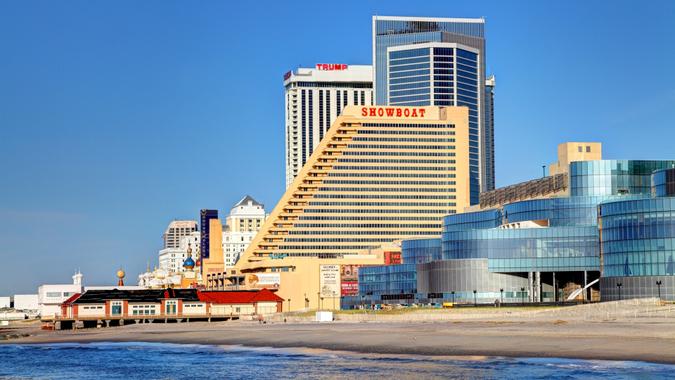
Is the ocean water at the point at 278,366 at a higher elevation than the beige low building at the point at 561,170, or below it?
below

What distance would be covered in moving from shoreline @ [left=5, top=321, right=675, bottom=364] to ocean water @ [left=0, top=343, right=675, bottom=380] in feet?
9.86


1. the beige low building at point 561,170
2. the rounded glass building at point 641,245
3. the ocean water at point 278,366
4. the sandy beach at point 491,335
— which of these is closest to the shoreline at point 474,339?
the sandy beach at point 491,335

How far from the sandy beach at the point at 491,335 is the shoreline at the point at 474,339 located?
8 cm

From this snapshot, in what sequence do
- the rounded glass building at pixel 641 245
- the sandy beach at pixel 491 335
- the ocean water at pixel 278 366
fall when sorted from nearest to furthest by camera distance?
the ocean water at pixel 278 366, the sandy beach at pixel 491 335, the rounded glass building at pixel 641 245

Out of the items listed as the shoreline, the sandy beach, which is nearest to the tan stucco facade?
the sandy beach

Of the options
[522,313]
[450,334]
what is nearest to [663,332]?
[450,334]

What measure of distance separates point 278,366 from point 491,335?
79.8 ft

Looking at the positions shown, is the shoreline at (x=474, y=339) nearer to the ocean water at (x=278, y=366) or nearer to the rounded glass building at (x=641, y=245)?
the ocean water at (x=278, y=366)

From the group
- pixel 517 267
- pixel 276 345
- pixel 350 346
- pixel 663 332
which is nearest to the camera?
pixel 663 332

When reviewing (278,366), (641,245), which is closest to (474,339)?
(278,366)

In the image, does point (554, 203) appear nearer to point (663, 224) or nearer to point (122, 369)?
point (663, 224)

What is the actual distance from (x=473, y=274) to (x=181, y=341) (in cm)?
5948

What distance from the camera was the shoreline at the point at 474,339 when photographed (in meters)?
83.3

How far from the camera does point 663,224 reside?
147m
